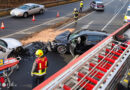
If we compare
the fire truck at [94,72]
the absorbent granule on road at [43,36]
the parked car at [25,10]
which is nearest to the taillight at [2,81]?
the fire truck at [94,72]

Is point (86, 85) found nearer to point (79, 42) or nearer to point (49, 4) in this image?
point (79, 42)

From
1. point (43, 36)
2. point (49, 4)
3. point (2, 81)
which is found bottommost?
point (2, 81)

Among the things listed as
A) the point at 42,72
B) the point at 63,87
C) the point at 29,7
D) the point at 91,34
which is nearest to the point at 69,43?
the point at 91,34

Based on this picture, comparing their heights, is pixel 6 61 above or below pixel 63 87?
below

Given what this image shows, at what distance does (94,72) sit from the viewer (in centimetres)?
477

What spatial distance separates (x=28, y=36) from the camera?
1293 cm

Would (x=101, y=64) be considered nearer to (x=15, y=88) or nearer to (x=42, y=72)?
(x=42, y=72)

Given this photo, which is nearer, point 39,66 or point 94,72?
point 94,72

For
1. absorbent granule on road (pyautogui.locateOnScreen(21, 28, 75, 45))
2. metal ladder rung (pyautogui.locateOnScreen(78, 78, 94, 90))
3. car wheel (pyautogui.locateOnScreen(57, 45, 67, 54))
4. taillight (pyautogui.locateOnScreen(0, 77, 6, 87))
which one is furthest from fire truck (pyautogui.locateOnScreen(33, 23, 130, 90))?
absorbent granule on road (pyautogui.locateOnScreen(21, 28, 75, 45))

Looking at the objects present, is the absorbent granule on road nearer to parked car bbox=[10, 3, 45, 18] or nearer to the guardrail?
parked car bbox=[10, 3, 45, 18]

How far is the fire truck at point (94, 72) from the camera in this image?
393 cm

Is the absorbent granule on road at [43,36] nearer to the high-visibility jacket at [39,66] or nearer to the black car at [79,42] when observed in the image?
the black car at [79,42]

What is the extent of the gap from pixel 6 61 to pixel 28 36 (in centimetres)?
658

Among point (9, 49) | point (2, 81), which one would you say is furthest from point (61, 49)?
point (2, 81)
